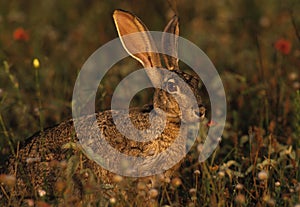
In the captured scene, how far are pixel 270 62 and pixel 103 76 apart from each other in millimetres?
1941

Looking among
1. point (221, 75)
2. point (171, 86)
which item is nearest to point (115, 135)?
point (171, 86)

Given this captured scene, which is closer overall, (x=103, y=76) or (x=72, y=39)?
(x=103, y=76)

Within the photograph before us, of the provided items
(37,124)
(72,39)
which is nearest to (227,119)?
(37,124)

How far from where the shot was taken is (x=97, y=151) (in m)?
4.78

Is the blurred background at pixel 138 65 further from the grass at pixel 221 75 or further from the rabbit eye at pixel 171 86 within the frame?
the rabbit eye at pixel 171 86

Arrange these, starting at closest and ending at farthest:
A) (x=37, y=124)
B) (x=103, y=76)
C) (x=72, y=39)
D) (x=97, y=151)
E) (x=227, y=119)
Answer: (x=97, y=151) < (x=37, y=124) < (x=227, y=119) < (x=103, y=76) < (x=72, y=39)

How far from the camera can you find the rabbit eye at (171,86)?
4929mm

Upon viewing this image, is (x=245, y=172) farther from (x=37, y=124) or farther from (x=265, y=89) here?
(x=37, y=124)

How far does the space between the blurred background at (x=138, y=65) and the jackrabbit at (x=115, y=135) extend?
44cm

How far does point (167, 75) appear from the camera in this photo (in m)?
5.04

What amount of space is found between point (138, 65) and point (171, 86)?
2394mm

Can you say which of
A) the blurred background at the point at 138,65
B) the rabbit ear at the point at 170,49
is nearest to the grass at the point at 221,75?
the blurred background at the point at 138,65

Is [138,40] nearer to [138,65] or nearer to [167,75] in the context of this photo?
[167,75]

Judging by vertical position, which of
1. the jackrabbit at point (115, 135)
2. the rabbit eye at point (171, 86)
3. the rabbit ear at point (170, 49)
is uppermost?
the rabbit ear at point (170, 49)
